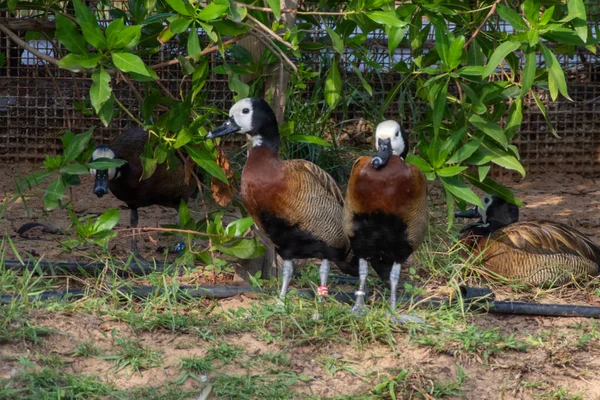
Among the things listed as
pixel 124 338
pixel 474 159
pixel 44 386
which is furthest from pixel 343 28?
pixel 44 386

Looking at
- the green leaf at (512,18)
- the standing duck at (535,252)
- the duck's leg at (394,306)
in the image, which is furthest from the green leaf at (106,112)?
the standing duck at (535,252)

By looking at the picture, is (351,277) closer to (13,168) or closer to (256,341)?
(256,341)

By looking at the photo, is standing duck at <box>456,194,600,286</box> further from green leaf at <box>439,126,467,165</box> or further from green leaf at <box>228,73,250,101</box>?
green leaf at <box>228,73,250,101</box>

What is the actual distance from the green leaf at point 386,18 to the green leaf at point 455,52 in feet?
0.93

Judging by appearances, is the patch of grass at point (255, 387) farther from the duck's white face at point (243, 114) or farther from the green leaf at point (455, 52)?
the green leaf at point (455, 52)

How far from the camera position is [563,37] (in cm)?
409

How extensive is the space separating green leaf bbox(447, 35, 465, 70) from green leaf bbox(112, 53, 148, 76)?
133 cm

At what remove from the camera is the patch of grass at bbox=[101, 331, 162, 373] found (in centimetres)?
388

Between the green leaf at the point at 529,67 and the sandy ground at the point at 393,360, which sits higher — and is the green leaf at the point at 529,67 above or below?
above

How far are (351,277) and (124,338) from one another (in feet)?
5.54

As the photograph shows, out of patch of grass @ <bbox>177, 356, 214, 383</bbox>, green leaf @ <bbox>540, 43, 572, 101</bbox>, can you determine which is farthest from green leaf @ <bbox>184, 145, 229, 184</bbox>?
green leaf @ <bbox>540, 43, 572, 101</bbox>

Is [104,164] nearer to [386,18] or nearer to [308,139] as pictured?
[308,139]

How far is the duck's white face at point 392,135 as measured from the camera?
443 cm

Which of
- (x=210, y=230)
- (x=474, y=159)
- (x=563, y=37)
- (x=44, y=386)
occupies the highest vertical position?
(x=563, y=37)
